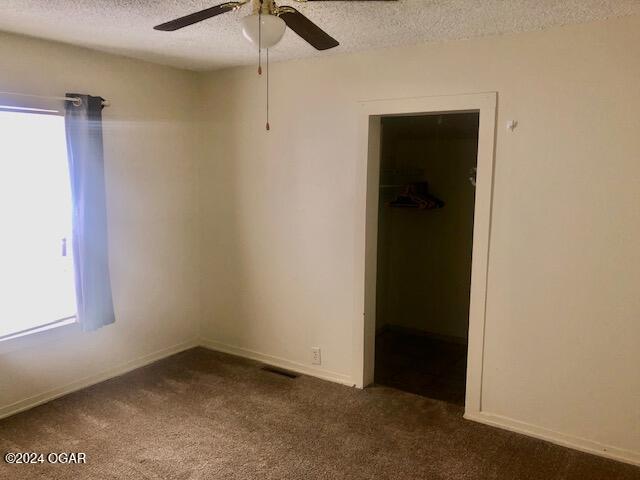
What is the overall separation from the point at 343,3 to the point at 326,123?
125cm

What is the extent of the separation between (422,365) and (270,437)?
5.54 feet

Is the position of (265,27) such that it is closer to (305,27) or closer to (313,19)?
(305,27)

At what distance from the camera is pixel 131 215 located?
3949 mm

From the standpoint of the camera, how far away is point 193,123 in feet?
14.2

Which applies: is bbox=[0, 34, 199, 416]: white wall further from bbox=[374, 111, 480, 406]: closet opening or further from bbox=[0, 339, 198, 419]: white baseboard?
bbox=[374, 111, 480, 406]: closet opening

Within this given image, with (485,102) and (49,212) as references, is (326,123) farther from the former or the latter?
(49,212)

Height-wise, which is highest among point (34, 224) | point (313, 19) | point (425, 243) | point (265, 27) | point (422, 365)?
point (313, 19)

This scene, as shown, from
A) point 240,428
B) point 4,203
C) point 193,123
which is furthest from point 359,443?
point 193,123

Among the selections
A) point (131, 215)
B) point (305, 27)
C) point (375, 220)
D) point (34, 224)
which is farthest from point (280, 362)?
point (305, 27)

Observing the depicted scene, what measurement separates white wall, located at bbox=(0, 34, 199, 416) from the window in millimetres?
169

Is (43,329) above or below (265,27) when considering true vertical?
below

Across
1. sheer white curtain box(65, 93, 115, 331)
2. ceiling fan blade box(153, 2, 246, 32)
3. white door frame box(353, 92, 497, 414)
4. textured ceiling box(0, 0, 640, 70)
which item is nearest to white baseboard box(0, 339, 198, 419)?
sheer white curtain box(65, 93, 115, 331)

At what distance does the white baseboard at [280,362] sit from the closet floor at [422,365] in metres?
0.31

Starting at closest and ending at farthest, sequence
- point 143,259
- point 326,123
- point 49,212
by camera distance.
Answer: point 49,212 → point 326,123 → point 143,259
